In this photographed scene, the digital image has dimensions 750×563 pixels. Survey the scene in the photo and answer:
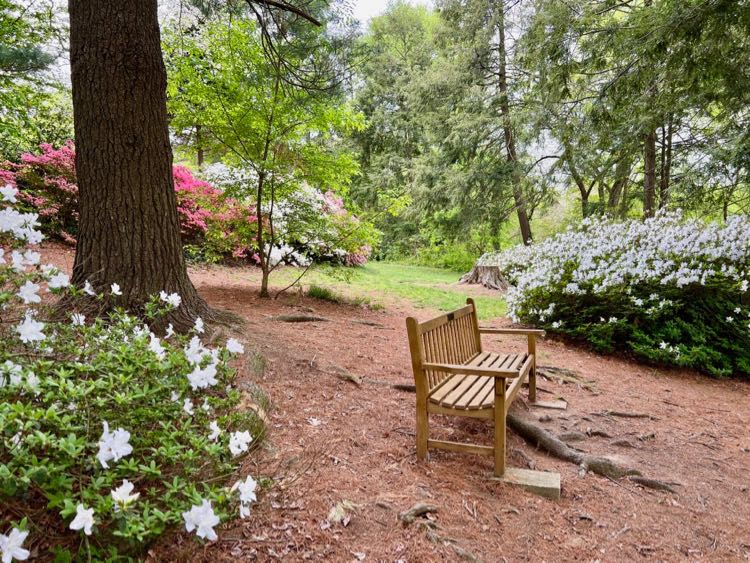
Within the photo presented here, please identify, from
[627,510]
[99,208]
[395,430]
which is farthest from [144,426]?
[627,510]

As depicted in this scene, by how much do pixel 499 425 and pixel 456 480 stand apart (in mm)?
378

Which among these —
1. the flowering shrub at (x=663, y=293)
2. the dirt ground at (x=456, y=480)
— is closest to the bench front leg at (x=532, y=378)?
the dirt ground at (x=456, y=480)

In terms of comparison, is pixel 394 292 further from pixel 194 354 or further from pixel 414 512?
pixel 194 354

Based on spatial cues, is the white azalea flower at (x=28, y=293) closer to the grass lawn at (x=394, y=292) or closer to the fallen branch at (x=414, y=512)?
the fallen branch at (x=414, y=512)

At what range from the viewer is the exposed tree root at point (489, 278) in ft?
38.6

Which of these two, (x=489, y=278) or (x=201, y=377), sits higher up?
(x=201, y=377)

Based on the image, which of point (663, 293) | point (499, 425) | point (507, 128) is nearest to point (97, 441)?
point (499, 425)

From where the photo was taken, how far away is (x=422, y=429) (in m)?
2.65

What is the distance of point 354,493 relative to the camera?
217 centimetres

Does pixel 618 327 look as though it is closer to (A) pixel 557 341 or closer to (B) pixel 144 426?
(A) pixel 557 341

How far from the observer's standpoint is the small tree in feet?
18.2

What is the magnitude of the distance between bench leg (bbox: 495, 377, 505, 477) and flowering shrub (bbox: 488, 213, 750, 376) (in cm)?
384

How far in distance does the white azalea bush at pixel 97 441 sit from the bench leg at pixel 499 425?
1437mm

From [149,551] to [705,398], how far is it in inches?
207
